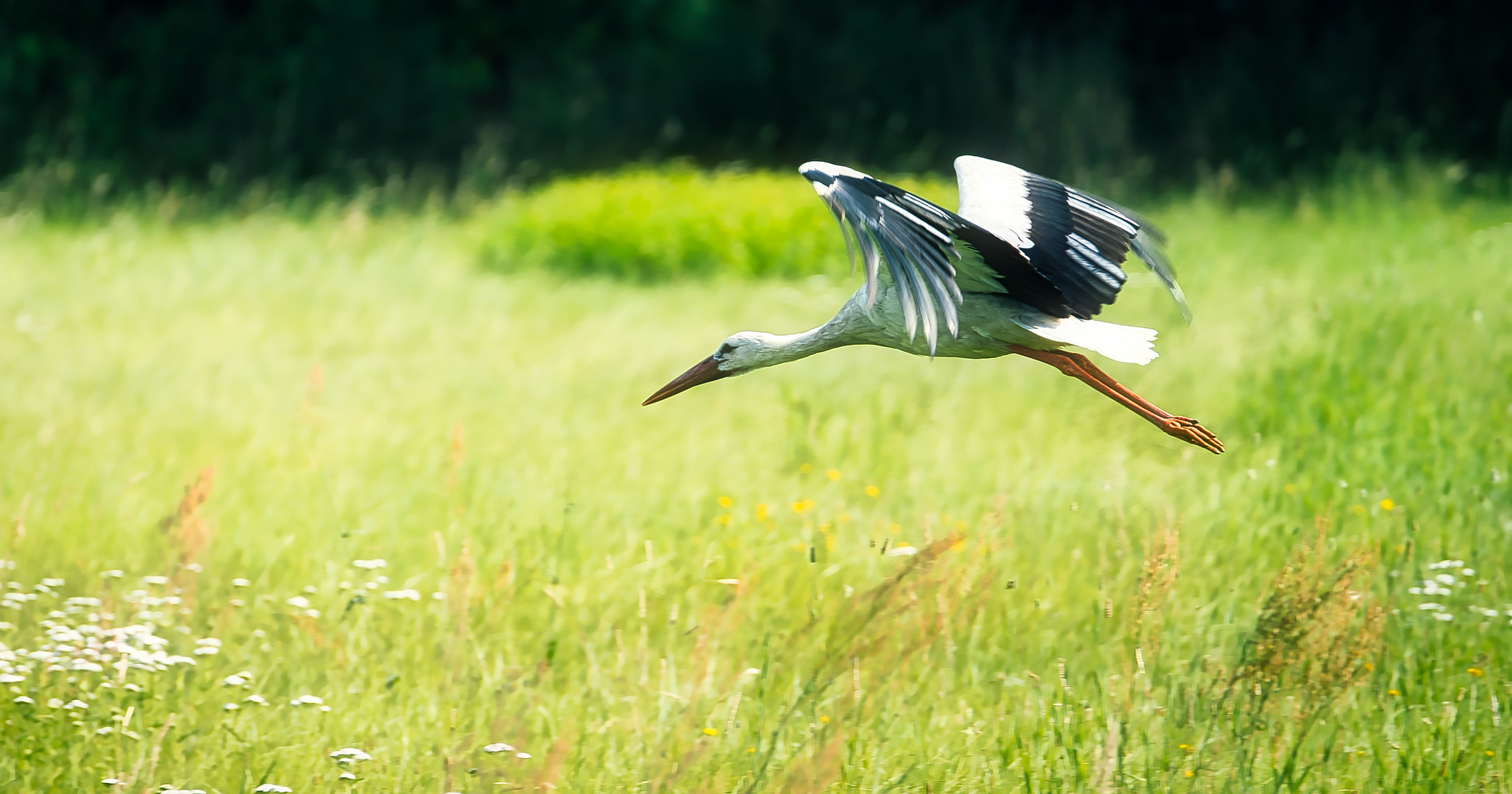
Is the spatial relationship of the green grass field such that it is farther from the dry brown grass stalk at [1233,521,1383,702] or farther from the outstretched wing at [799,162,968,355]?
the outstretched wing at [799,162,968,355]

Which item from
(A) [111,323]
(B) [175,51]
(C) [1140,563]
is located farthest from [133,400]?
(B) [175,51]

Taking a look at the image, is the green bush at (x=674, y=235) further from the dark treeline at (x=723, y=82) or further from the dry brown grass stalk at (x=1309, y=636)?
the dry brown grass stalk at (x=1309, y=636)

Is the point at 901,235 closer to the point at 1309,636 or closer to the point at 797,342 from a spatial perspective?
the point at 797,342

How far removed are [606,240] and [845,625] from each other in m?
6.36

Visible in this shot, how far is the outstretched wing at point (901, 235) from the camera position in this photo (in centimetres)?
307

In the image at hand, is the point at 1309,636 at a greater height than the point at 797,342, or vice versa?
the point at 797,342

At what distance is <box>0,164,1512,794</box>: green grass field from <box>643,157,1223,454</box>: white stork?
54 cm

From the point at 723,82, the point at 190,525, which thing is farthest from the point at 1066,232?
the point at 723,82

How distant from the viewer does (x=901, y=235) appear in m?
3.09

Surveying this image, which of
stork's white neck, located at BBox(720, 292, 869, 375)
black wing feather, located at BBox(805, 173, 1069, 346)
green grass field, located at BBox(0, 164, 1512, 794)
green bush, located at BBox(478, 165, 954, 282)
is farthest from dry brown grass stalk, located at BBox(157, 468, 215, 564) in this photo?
green bush, located at BBox(478, 165, 954, 282)

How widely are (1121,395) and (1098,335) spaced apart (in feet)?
0.60

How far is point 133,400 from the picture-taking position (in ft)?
20.7

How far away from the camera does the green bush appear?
9.62 metres

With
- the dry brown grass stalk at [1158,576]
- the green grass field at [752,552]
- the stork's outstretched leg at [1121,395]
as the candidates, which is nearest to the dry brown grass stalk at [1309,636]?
the green grass field at [752,552]
